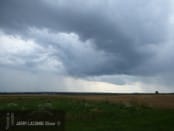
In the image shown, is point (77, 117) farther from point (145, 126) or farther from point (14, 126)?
point (14, 126)

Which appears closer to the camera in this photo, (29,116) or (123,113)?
(29,116)

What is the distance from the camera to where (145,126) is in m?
Answer: 26.1

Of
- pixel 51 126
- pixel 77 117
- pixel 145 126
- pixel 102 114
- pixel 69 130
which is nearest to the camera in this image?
pixel 51 126

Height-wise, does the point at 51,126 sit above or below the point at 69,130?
above

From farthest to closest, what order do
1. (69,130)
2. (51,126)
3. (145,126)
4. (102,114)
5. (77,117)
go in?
(102,114), (77,117), (145,126), (69,130), (51,126)

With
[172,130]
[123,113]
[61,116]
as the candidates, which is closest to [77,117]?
[123,113]

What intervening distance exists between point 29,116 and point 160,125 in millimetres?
18778

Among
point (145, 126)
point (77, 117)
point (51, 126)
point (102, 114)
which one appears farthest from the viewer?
point (102, 114)

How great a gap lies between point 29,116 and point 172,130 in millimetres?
16806

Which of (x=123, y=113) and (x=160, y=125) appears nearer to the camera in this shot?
(x=160, y=125)

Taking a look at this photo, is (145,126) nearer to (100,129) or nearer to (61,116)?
(100,129)

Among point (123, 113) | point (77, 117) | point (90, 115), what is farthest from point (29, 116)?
point (123, 113)

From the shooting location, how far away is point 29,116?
998 cm

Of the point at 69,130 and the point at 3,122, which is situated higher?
the point at 3,122
